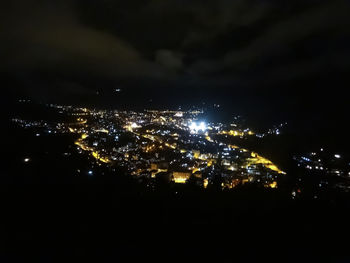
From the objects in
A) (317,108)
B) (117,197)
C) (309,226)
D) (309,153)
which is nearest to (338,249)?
(309,226)

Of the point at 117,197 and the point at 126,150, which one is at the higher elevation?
the point at 126,150

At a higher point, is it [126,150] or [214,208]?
[126,150]

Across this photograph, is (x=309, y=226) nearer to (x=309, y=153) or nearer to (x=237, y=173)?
(x=237, y=173)

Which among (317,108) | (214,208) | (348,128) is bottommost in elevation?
(214,208)

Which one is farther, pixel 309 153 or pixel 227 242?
pixel 309 153

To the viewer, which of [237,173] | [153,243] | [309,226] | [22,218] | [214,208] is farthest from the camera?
[237,173]

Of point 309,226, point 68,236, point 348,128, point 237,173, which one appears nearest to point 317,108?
point 348,128

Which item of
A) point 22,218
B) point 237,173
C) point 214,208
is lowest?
point 22,218

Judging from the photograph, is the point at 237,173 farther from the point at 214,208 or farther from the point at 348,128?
the point at 348,128

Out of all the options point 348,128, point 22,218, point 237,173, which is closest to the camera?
point 22,218

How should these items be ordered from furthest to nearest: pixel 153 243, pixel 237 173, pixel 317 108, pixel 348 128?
pixel 317 108 < pixel 348 128 < pixel 237 173 < pixel 153 243
